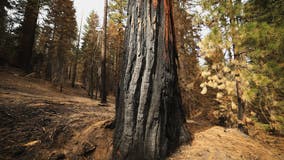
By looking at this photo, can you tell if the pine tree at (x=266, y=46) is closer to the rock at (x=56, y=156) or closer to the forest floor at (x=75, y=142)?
the forest floor at (x=75, y=142)

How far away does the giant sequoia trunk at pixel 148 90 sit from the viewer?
77.6 inches

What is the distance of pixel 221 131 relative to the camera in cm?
279

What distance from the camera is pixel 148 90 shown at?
2.04 meters

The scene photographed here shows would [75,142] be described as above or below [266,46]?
below

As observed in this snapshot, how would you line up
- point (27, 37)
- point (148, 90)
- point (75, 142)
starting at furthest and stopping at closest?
point (27, 37)
point (75, 142)
point (148, 90)

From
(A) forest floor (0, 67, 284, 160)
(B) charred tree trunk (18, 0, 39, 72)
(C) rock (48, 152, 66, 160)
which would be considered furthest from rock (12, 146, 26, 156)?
(B) charred tree trunk (18, 0, 39, 72)

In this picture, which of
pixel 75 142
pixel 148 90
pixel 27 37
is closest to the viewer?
pixel 148 90

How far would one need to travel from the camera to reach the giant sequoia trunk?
1.97 metres

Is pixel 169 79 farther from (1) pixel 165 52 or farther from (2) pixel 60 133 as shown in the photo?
(2) pixel 60 133

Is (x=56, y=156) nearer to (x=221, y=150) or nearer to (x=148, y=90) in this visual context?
(x=148, y=90)

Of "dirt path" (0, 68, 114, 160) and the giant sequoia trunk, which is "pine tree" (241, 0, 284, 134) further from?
"dirt path" (0, 68, 114, 160)

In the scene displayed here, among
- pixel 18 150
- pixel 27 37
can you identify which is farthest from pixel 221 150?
pixel 27 37

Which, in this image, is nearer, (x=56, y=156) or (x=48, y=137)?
(x=56, y=156)

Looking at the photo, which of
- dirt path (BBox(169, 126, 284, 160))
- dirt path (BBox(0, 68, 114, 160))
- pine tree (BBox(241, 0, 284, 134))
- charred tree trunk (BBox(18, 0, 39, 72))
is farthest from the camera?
charred tree trunk (BBox(18, 0, 39, 72))
